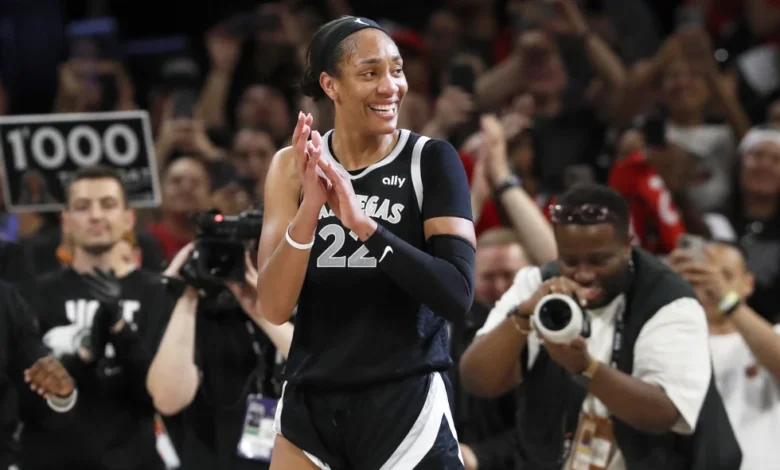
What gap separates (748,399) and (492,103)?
3.20 meters

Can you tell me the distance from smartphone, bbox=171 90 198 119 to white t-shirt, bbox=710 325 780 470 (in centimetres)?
421

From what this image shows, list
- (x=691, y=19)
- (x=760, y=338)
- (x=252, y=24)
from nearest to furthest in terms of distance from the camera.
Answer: (x=760, y=338) < (x=691, y=19) < (x=252, y=24)

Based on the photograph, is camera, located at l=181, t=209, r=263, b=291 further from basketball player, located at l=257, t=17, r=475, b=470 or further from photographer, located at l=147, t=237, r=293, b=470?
basketball player, located at l=257, t=17, r=475, b=470

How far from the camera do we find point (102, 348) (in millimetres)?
5379

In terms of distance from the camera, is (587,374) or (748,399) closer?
(587,374)

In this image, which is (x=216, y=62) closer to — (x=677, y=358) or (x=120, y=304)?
(x=120, y=304)

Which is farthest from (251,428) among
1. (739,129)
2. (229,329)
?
(739,129)

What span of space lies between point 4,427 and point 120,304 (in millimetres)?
786

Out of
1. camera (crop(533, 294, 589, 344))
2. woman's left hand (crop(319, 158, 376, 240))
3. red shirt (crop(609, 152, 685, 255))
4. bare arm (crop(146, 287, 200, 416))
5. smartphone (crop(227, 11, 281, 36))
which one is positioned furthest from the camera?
smartphone (crop(227, 11, 281, 36))

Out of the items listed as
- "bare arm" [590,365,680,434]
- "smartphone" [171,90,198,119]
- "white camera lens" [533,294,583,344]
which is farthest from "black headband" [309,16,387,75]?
"smartphone" [171,90,198,119]

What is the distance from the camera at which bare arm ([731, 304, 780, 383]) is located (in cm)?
507

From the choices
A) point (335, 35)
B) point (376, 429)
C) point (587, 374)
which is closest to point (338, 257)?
point (376, 429)

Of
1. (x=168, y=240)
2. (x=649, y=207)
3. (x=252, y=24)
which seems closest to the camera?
(x=649, y=207)

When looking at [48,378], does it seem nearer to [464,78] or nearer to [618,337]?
[618,337]
